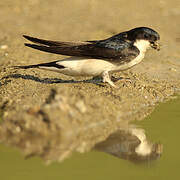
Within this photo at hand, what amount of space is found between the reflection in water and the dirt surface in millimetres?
122

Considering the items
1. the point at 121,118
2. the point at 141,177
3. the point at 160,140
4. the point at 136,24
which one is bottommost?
the point at 141,177

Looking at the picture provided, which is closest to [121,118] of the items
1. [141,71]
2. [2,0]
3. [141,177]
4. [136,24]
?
[141,177]

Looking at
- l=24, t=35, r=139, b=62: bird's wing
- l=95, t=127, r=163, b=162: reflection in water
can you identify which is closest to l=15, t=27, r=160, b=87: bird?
l=24, t=35, r=139, b=62: bird's wing

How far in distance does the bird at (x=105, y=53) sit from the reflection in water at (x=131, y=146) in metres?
1.40

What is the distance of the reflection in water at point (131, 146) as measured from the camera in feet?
15.5

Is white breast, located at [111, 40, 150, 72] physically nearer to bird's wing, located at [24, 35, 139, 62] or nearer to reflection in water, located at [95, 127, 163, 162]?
bird's wing, located at [24, 35, 139, 62]

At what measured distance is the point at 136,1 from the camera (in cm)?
1100

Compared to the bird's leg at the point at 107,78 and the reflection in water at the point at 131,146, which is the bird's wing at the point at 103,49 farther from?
the reflection in water at the point at 131,146

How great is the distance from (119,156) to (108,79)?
210 centimetres

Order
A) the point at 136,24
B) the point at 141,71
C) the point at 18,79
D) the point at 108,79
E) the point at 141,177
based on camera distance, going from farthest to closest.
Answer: the point at 136,24 < the point at 141,71 < the point at 18,79 < the point at 108,79 < the point at 141,177

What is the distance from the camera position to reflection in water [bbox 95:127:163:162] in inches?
186

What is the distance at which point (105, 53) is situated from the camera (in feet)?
21.1

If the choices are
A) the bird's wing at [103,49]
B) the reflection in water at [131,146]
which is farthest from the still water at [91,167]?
the bird's wing at [103,49]

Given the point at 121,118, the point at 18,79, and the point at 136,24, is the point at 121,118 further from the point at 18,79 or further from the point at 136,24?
the point at 136,24
